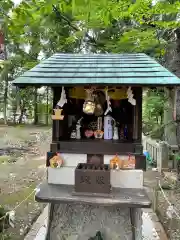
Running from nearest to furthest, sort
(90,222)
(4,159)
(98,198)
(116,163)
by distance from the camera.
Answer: (98,198) → (116,163) → (90,222) → (4,159)

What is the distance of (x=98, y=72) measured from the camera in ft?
11.0

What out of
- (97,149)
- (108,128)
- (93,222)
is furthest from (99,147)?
(93,222)

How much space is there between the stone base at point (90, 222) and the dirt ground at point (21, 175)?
984mm

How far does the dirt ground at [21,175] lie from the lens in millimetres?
5020

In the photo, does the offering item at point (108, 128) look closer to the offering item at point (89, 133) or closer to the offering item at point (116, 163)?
the offering item at point (89, 133)

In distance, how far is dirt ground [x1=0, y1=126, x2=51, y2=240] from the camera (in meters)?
5.02

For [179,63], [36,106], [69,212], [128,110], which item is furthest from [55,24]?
[36,106]

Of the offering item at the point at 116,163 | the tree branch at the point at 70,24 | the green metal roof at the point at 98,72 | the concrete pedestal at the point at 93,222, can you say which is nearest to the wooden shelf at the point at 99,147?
the offering item at the point at 116,163

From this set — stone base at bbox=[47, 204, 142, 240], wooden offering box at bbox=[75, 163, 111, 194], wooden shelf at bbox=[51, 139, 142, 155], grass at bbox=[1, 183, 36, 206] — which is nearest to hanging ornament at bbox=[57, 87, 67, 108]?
wooden shelf at bbox=[51, 139, 142, 155]

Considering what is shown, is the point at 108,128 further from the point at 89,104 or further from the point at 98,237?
the point at 98,237

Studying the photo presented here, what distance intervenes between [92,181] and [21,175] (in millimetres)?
5803

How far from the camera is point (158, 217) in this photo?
5195 millimetres

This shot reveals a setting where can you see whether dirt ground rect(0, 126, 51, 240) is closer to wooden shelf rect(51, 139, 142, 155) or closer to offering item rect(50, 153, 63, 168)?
offering item rect(50, 153, 63, 168)

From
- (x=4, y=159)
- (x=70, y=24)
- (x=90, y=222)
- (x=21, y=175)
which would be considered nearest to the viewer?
(x=90, y=222)
